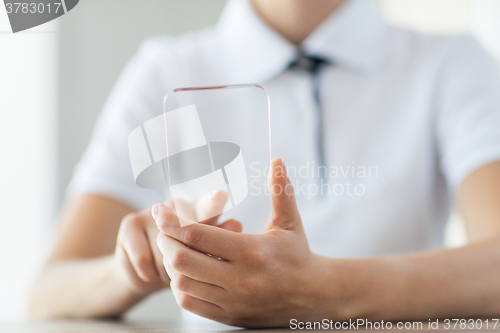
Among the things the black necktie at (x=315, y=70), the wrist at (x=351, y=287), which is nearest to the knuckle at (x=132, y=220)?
the wrist at (x=351, y=287)

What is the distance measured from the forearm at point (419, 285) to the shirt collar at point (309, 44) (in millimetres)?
268

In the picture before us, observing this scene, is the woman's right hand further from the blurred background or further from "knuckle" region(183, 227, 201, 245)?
the blurred background

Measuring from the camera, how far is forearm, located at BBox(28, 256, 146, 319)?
0.36 meters

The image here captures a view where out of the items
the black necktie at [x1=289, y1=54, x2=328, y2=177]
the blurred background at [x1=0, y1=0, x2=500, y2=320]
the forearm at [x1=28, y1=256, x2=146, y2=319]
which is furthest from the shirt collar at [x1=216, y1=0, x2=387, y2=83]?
the blurred background at [x1=0, y1=0, x2=500, y2=320]

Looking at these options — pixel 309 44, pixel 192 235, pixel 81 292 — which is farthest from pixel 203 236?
pixel 309 44

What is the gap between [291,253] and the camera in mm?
227

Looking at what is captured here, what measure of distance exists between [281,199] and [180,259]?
6 cm

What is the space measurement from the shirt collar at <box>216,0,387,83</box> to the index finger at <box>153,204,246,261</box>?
1.04ft

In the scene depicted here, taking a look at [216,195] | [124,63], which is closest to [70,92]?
[124,63]

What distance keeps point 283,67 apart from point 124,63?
640 millimetres

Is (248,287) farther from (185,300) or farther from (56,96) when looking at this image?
(56,96)

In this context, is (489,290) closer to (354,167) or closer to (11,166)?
(354,167)

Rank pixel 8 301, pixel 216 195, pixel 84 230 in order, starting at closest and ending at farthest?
pixel 216 195 → pixel 84 230 → pixel 8 301

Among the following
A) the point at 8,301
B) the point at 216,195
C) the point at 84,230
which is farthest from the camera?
the point at 8,301
